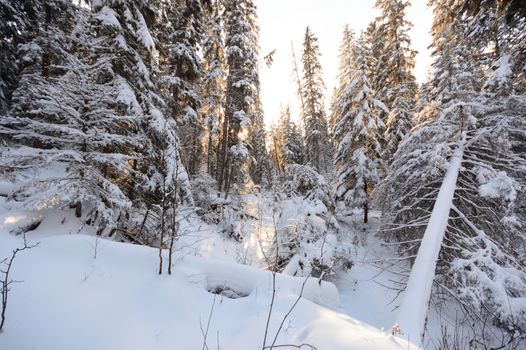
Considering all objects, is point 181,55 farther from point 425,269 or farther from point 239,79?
point 425,269

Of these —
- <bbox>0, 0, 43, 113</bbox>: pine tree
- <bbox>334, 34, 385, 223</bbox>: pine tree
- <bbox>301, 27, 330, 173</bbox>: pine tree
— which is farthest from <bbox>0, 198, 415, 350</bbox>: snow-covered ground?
<bbox>301, 27, 330, 173</bbox>: pine tree

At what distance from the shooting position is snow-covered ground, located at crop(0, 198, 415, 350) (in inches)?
113

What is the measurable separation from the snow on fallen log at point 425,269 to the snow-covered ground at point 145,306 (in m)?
1.04

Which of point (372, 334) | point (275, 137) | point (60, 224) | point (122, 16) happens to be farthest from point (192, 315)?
point (275, 137)

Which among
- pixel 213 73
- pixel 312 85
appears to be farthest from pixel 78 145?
pixel 312 85

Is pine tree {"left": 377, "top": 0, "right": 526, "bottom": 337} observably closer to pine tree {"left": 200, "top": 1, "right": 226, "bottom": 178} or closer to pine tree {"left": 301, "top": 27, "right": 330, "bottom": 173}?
pine tree {"left": 200, "top": 1, "right": 226, "bottom": 178}

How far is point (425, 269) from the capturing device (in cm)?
520

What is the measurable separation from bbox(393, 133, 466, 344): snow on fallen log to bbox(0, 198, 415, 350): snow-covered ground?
3.40 ft

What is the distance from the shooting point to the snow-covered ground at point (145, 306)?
288cm

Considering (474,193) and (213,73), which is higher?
(213,73)

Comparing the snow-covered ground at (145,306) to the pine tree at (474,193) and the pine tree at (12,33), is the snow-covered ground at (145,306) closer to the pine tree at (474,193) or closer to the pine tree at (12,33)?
the pine tree at (474,193)

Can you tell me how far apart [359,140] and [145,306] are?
14.6 metres

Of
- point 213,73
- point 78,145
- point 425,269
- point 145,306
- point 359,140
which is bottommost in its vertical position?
point 145,306

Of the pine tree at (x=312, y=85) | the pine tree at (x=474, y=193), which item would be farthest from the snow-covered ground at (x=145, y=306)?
the pine tree at (x=312, y=85)
